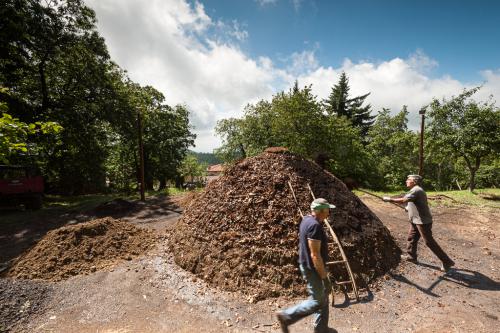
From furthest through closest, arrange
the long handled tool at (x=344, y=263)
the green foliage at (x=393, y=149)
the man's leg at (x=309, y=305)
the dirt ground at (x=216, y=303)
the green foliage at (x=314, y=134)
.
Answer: the green foliage at (x=393, y=149) → the green foliage at (x=314, y=134) → the long handled tool at (x=344, y=263) → the dirt ground at (x=216, y=303) → the man's leg at (x=309, y=305)

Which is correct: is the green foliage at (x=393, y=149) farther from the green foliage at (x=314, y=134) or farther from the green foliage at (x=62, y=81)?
the green foliage at (x=62, y=81)

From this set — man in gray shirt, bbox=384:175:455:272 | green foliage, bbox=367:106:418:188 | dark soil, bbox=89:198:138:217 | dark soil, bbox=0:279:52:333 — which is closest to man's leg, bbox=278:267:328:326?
man in gray shirt, bbox=384:175:455:272

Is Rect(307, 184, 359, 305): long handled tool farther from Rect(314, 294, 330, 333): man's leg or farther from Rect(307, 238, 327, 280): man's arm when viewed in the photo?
Rect(307, 238, 327, 280): man's arm

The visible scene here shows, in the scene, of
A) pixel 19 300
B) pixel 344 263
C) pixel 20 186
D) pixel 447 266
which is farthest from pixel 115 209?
pixel 447 266

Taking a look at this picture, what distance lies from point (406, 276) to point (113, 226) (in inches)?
350

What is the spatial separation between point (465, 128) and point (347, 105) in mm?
20688

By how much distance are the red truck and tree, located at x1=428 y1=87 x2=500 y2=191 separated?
82.3ft

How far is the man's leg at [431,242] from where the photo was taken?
6.09 metres

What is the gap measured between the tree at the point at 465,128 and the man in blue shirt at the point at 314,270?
56.8 feet

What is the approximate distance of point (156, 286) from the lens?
5973mm

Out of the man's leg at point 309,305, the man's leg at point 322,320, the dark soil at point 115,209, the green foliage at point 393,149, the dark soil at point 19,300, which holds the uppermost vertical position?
the green foliage at point 393,149

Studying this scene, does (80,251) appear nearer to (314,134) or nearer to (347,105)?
(314,134)

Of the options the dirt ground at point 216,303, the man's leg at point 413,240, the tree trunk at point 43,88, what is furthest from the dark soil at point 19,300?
the tree trunk at point 43,88

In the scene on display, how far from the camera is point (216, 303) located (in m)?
5.23
